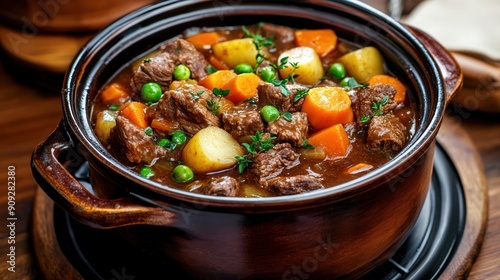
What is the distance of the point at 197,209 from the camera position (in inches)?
79.3

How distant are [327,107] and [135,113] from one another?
0.80 meters

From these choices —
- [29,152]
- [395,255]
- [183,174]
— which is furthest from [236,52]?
[29,152]

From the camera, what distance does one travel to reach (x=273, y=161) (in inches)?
93.7

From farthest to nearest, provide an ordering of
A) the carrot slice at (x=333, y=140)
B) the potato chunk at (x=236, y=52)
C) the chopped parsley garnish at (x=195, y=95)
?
the potato chunk at (x=236, y=52)
the chopped parsley garnish at (x=195, y=95)
the carrot slice at (x=333, y=140)

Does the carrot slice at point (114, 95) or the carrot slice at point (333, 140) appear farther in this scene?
the carrot slice at point (114, 95)

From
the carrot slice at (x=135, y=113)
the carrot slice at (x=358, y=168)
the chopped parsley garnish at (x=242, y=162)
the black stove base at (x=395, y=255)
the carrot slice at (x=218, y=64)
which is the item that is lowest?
the black stove base at (x=395, y=255)

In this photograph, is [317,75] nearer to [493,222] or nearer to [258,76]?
[258,76]

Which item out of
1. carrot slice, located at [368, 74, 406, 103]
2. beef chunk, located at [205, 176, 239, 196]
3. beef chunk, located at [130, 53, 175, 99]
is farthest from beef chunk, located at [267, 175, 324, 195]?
beef chunk, located at [130, 53, 175, 99]

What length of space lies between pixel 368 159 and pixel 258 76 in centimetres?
64

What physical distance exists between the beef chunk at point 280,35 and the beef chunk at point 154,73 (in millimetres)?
557

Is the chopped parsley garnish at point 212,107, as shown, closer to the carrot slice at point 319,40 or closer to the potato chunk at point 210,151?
the potato chunk at point 210,151

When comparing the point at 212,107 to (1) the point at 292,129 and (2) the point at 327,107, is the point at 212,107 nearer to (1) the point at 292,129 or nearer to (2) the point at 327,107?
(1) the point at 292,129

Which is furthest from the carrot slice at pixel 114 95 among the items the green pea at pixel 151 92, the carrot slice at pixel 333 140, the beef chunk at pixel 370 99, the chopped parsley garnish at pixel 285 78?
the beef chunk at pixel 370 99

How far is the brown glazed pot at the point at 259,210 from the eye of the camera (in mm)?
2012
